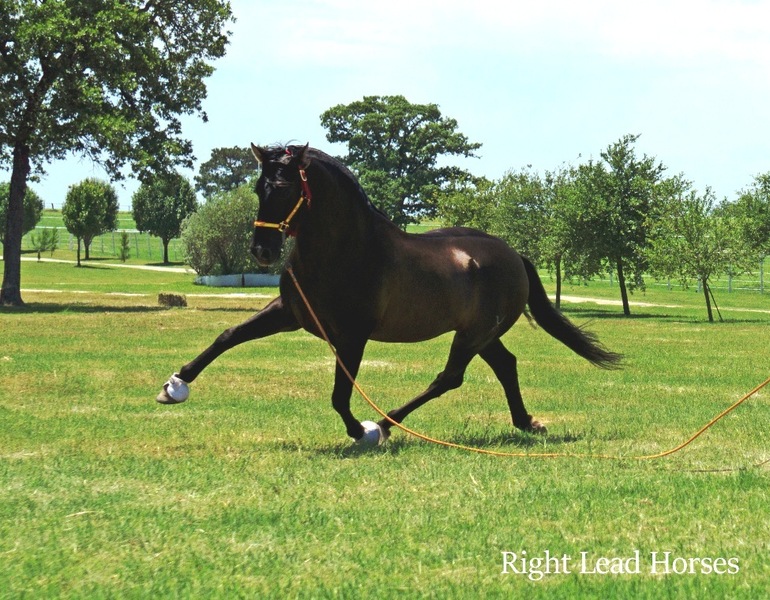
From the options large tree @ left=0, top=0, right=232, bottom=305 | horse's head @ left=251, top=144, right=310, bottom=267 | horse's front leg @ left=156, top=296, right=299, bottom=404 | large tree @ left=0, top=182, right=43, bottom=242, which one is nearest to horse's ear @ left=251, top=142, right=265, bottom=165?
horse's head @ left=251, top=144, right=310, bottom=267

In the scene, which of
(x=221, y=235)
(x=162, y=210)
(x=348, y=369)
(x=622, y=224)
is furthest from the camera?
(x=162, y=210)

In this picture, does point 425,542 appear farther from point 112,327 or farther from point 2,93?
point 2,93

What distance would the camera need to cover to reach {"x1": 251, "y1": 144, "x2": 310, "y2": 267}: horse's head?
8797 mm

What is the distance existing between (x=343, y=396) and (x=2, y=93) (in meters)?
31.4

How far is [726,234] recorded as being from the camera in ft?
139

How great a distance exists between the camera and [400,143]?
92500 millimetres

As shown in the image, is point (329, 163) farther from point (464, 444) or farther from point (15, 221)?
point (15, 221)

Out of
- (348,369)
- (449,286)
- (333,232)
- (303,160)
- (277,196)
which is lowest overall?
(348,369)

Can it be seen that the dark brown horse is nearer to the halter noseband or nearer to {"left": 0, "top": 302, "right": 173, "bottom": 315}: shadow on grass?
the halter noseband

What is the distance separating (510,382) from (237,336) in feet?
10.6

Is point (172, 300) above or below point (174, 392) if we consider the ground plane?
below

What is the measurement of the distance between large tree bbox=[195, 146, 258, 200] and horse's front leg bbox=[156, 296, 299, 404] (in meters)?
138

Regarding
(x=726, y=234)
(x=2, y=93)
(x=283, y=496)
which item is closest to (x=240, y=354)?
(x=283, y=496)

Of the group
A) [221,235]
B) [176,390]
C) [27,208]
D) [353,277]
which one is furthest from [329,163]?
[27,208]
